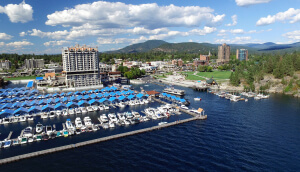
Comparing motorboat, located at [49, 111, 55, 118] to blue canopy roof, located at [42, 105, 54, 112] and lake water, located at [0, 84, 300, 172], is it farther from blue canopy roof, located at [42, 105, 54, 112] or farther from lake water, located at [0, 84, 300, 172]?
lake water, located at [0, 84, 300, 172]

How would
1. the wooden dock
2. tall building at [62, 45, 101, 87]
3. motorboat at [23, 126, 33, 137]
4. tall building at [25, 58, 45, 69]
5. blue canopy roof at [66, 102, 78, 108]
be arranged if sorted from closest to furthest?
the wooden dock
motorboat at [23, 126, 33, 137]
blue canopy roof at [66, 102, 78, 108]
tall building at [62, 45, 101, 87]
tall building at [25, 58, 45, 69]

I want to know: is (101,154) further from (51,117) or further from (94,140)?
(51,117)

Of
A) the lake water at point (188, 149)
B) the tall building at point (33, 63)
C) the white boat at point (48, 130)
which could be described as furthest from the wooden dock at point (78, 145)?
the tall building at point (33, 63)

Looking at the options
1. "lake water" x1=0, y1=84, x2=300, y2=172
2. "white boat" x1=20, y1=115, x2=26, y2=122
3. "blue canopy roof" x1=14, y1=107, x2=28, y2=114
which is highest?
"blue canopy roof" x1=14, y1=107, x2=28, y2=114

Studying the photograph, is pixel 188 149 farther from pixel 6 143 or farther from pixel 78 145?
pixel 6 143

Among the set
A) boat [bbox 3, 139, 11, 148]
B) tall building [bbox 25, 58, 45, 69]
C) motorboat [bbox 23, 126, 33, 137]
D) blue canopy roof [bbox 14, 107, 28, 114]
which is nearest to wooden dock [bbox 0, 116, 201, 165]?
boat [bbox 3, 139, 11, 148]

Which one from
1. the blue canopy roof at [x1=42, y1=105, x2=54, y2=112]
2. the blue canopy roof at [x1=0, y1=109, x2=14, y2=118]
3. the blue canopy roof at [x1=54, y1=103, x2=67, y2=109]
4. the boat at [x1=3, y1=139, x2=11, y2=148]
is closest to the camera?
the boat at [x1=3, y1=139, x2=11, y2=148]

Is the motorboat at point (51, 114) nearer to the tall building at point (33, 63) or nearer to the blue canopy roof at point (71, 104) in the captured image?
the blue canopy roof at point (71, 104)
